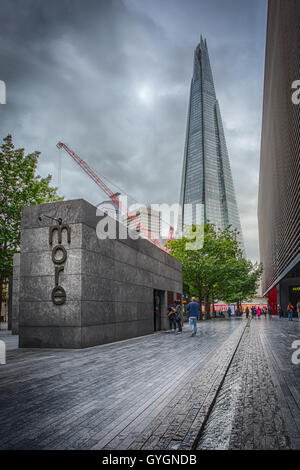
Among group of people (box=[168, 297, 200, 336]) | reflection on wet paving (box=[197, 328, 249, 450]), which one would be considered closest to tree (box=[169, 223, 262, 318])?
group of people (box=[168, 297, 200, 336])

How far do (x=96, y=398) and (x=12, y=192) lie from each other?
23.5 meters

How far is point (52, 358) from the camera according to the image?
9203mm

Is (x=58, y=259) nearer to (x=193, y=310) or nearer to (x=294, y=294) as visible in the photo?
(x=193, y=310)

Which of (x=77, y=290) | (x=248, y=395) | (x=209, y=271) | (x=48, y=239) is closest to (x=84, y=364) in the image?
(x=77, y=290)

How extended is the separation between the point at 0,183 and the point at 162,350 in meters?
20.4

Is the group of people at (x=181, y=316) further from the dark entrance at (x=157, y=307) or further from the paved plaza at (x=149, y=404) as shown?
the paved plaza at (x=149, y=404)

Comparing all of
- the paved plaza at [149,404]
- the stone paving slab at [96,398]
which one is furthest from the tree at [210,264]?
the paved plaza at [149,404]

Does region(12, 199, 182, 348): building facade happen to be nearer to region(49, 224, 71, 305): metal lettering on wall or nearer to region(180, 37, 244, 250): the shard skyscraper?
region(49, 224, 71, 305): metal lettering on wall

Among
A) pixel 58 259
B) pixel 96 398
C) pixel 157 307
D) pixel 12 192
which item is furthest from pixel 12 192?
pixel 96 398

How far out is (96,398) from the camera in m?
5.17

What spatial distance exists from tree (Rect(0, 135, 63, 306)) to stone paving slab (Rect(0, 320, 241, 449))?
674 inches

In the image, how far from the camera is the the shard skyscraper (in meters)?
145
